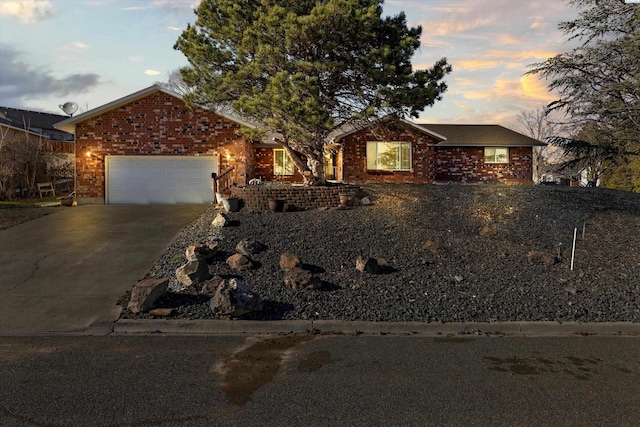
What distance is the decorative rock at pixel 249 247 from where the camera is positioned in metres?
9.40

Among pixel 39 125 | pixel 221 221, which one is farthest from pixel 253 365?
pixel 39 125

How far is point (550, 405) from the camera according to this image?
4297mm

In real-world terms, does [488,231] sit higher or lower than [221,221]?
lower

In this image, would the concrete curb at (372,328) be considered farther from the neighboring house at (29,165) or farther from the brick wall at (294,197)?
the neighboring house at (29,165)

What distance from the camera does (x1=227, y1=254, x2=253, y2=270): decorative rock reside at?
8812 mm

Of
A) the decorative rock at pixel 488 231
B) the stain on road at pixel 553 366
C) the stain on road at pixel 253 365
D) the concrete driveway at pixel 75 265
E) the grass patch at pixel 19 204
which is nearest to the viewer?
the stain on road at pixel 253 365

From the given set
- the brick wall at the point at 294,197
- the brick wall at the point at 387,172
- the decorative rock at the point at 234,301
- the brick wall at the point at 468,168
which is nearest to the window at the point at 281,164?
the brick wall at the point at 387,172

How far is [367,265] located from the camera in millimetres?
8492

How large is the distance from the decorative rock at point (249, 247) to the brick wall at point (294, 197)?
329 centimetres

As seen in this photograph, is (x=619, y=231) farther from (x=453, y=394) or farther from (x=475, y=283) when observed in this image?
(x=453, y=394)

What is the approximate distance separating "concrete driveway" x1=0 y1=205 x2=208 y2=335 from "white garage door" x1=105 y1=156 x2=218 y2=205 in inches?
148

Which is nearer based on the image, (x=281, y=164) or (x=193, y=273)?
(x=193, y=273)

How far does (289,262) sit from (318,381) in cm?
395

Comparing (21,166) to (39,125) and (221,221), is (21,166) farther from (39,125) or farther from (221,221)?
(39,125)
